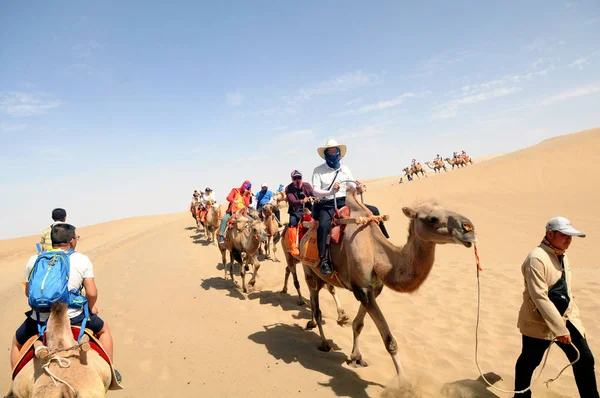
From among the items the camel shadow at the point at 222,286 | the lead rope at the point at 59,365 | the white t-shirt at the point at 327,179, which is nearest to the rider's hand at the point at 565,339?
the white t-shirt at the point at 327,179

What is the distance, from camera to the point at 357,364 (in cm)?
547

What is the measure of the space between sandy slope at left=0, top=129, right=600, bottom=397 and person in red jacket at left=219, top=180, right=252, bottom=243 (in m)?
1.88

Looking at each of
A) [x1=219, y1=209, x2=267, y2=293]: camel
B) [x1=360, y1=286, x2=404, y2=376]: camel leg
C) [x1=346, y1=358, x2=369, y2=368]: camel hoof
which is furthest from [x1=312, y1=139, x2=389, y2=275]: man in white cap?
[x1=219, y1=209, x2=267, y2=293]: camel

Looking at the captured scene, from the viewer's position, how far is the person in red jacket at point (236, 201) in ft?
38.9

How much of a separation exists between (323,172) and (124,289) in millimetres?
9120

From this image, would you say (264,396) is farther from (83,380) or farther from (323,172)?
(323,172)

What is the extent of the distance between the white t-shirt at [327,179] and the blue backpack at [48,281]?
376cm

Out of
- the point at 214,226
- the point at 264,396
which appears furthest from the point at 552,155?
the point at 264,396

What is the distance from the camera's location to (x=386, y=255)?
182 inches

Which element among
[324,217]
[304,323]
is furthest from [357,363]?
[324,217]

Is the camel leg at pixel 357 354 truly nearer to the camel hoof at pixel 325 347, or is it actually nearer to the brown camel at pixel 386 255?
the brown camel at pixel 386 255

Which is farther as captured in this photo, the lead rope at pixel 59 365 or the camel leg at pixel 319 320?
the camel leg at pixel 319 320

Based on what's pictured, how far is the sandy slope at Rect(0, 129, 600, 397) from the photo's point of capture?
5125mm

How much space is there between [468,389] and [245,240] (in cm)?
689
